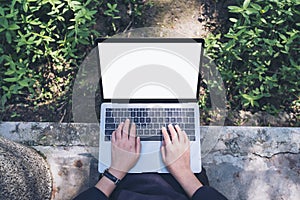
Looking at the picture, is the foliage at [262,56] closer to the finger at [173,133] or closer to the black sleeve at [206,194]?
the finger at [173,133]

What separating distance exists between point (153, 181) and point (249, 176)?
0.53 metres

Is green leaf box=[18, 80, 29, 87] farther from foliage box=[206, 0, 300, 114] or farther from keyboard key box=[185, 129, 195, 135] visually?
foliage box=[206, 0, 300, 114]

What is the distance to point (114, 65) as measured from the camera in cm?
181

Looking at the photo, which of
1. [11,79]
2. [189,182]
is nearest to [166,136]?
[189,182]

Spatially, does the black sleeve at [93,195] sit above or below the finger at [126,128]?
below

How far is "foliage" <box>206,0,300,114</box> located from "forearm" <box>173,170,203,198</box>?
610mm

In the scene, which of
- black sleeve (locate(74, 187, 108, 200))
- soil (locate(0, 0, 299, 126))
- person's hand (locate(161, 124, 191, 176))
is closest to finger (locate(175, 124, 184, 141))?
person's hand (locate(161, 124, 191, 176))

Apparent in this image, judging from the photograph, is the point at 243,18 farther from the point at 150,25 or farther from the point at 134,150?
the point at 134,150

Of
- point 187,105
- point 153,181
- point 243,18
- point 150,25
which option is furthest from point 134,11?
point 153,181

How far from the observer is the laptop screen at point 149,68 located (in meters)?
1.69

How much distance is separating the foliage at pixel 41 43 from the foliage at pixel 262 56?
75 centimetres

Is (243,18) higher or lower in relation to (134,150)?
higher

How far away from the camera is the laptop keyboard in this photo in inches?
74.1

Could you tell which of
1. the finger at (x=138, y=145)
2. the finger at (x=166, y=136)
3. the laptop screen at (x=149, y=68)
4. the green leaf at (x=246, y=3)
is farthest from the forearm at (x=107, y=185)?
the green leaf at (x=246, y=3)
